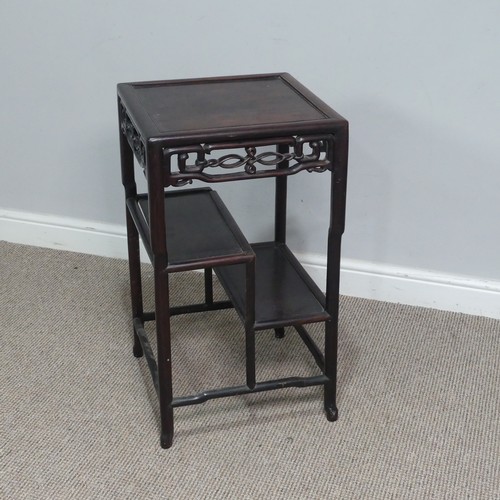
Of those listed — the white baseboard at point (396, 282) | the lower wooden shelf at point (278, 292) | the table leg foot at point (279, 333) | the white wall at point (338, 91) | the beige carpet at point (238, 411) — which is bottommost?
the beige carpet at point (238, 411)

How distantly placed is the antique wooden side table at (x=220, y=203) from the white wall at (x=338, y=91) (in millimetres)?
253

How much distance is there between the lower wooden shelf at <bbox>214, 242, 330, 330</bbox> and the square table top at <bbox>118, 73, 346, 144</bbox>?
372mm

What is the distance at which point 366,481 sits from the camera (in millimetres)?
1500

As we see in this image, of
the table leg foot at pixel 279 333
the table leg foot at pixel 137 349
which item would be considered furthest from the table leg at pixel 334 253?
the table leg foot at pixel 137 349

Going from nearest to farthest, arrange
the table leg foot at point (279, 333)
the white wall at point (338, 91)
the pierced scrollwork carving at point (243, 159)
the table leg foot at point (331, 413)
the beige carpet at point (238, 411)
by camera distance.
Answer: the pierced scrollwork carving at point (243, 159), the beige carpet at point (238, 411), the table leg foot at point (331, 413), the white wall at point (338, 91), the table leg foot at point (279, 333)

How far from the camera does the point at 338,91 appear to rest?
1.88 m

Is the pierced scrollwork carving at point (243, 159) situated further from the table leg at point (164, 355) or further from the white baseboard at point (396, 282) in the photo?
the white baseboard at point (396, 282)

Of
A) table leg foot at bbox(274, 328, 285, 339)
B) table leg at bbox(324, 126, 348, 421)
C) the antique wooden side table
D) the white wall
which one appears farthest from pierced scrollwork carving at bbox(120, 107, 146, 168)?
table leg foot at bbox(274, 328, 285, 339)

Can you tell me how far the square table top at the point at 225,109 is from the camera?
4.39 ft

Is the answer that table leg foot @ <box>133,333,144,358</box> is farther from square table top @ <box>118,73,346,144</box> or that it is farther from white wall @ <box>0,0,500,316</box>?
square table top @ <box>118,73,346,144</box>

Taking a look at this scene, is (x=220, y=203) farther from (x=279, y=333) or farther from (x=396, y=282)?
(x=396, y=282)

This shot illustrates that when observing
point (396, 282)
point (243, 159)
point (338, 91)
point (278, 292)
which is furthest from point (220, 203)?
point (396, 282)

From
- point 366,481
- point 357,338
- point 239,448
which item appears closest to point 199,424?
point 239,448

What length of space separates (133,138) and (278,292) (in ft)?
1.40
